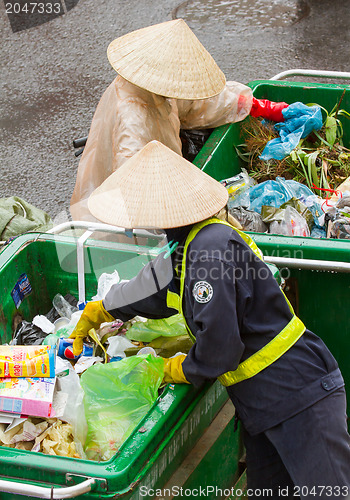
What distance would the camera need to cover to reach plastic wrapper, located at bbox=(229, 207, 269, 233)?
3525mm

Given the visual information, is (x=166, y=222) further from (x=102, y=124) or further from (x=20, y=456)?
(x=102, y=124)

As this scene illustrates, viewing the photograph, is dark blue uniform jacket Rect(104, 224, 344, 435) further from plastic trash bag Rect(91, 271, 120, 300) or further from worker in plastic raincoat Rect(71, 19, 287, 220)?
worker in plastic raincoat Rect(71, 19, 287, 220)

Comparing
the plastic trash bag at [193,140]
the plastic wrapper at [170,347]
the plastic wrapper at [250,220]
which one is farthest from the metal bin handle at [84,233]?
the plastic trash bag at [193,140]

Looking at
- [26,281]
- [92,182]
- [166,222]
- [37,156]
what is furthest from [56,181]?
[166,222]

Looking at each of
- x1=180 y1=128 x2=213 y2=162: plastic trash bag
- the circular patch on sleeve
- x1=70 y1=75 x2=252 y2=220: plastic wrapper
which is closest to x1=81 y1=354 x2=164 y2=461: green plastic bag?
the circular patch on sleeve

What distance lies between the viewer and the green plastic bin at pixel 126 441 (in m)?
1.93

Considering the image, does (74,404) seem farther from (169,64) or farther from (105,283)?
(169,64)

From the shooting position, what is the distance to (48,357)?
88.9 inches

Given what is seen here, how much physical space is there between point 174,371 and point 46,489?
55 cm

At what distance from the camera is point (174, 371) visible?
87.7 inches

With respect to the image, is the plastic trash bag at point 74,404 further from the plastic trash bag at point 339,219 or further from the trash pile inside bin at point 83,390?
the plastic trash bag at point 339,219

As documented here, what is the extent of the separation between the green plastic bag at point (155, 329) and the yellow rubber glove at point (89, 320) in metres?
0.11

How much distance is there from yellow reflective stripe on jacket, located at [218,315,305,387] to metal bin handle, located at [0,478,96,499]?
601 millimetres

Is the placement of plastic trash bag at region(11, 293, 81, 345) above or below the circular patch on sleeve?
below
